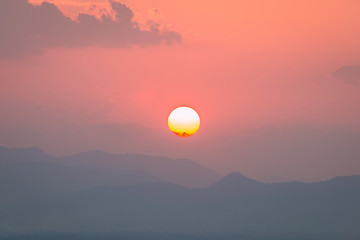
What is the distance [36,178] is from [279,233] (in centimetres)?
6486

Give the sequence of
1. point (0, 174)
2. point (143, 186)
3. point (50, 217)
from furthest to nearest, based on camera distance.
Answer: point (0, 174) → point (143, 186) → point (50, 217)

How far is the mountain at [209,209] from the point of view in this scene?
12650 cm

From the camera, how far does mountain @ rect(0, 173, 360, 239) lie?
126 m

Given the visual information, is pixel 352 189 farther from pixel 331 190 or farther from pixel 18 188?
pixel 18 188

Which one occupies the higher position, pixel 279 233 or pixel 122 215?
pixel 122 215

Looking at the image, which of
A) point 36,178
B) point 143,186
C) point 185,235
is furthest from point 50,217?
point 185,235

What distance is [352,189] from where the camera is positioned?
13562 centimetres

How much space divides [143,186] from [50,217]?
971 inches

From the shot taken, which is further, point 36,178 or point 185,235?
point 36,178

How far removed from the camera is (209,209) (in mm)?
137625

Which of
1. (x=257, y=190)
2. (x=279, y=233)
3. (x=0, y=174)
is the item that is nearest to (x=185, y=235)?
(x=279, y=233)

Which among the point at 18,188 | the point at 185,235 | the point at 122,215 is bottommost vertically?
the point at 185,235

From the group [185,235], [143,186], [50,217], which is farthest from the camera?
[143,186]

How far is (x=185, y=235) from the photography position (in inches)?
4830
